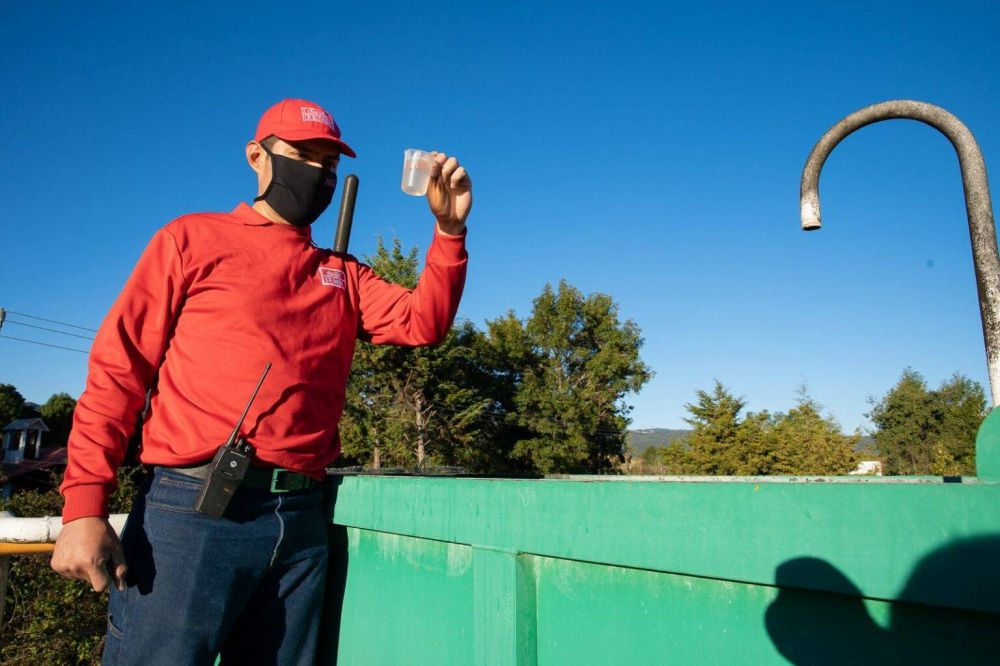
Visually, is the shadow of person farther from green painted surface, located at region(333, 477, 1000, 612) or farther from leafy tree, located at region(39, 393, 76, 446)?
leafy tree, located at region(39, 393, 76, 446)

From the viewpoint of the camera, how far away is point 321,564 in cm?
185

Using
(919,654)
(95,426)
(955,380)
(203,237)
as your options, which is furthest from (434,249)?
(955,380)

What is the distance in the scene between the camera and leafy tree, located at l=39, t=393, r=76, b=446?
1844 inches

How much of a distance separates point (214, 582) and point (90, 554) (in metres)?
0.28

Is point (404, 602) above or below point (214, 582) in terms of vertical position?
below

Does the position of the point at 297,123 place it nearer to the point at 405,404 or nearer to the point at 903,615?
the point at 903,615

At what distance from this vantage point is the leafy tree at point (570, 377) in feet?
126

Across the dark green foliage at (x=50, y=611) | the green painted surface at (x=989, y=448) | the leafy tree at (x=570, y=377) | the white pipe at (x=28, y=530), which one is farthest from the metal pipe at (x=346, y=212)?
the leafy tree at (x=570, y=377)

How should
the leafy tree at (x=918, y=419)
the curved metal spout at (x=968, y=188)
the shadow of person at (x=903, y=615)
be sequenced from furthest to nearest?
the leafy tree at (x=918, y=419) → the curved metal spout at (x=968, y=188) → the shadow of person at (x=903, y=615)

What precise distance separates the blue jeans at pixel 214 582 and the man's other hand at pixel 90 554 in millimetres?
73

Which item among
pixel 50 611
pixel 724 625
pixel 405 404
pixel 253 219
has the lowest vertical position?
pixel 50 611

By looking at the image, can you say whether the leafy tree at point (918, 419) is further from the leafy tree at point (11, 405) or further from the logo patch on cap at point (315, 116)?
the leafy tree at point (11, 405)

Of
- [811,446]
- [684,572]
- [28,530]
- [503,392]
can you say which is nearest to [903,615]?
[684,572]

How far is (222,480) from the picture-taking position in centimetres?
157
